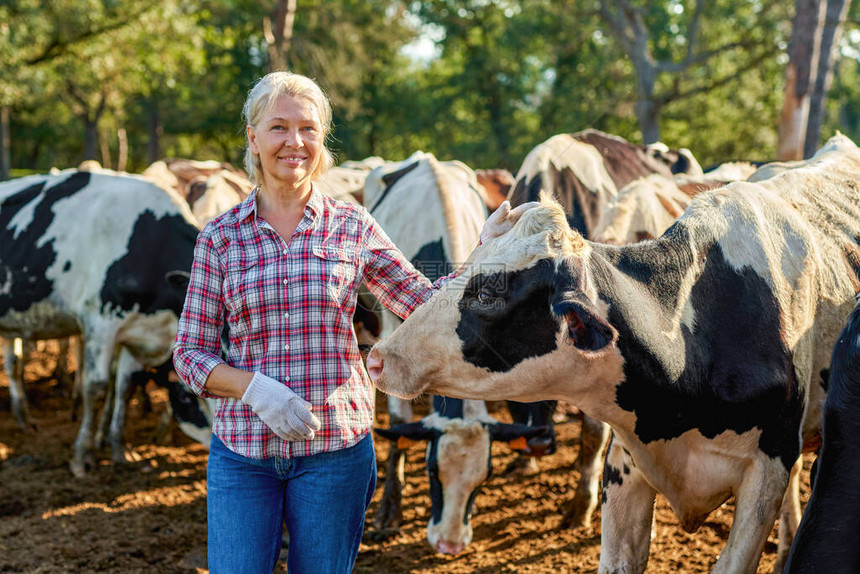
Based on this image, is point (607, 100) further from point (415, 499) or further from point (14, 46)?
point (415, 499)

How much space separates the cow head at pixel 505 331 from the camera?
7.04ft

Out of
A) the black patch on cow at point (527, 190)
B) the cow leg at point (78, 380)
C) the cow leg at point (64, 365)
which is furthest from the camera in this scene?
the cow leg at point (64, 365)

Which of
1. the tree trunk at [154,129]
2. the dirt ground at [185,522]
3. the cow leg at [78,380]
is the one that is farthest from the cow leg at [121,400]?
the tree trunk at [154,129]

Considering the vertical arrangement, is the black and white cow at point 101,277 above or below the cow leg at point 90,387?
above

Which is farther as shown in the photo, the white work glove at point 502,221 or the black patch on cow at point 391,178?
the black patch on cow at point 391,178

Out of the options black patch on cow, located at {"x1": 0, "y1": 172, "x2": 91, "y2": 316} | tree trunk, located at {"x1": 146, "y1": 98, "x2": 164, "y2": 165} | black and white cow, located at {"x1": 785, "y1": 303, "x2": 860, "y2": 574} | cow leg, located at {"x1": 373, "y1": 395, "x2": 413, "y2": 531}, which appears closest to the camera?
black and white cow, located at {"x1": 785, "y1": 303, "x2": 860, "y2": 574}

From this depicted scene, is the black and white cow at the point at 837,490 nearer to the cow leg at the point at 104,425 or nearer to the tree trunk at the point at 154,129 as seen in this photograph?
the cow leg at the point at 104,425

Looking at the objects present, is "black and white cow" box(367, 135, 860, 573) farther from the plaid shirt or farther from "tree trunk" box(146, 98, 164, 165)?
"tree trunk" box(146, 98, 164, 165)

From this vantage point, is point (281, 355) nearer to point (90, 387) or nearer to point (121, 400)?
point (90, 387)

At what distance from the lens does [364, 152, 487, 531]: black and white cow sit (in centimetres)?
486

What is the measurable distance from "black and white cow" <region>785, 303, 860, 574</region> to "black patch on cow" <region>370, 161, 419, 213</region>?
474 cm

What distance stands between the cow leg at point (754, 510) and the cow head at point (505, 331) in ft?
2.10

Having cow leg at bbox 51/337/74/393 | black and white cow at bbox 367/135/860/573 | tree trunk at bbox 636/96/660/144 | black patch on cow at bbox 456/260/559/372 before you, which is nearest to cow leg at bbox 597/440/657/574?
black and white cow at bbox 367/135/860/573

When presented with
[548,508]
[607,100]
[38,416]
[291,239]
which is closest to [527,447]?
[548,508]
